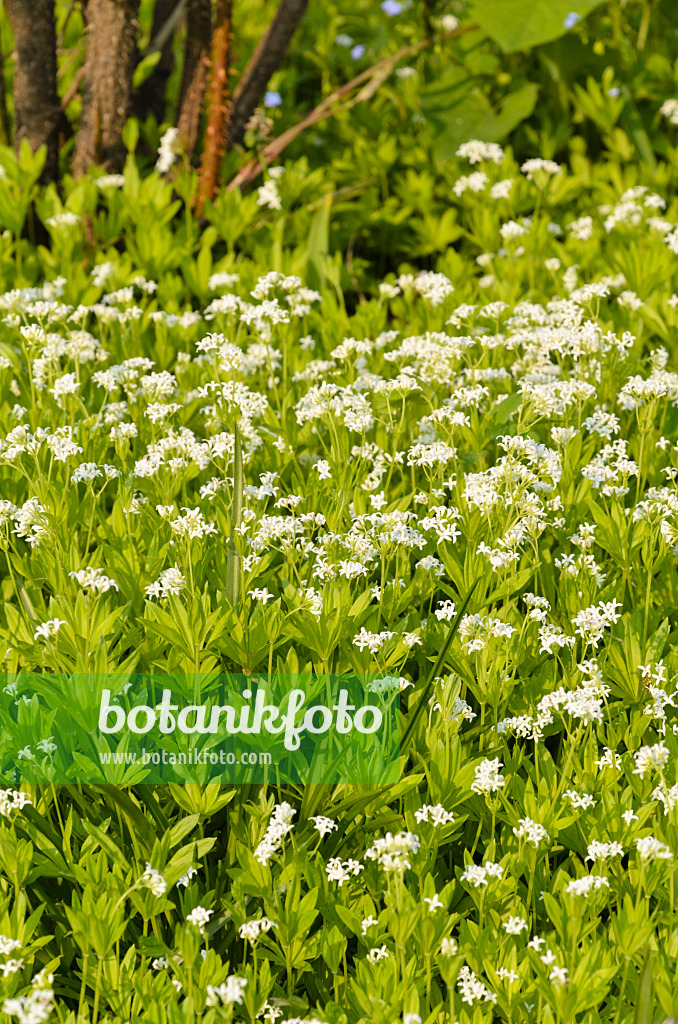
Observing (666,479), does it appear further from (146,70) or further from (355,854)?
(146,70)

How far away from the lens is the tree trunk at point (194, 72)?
16.7 feet

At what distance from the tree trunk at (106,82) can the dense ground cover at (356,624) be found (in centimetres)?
69

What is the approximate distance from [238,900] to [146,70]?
4.92 m

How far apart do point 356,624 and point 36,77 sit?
12.1 feet

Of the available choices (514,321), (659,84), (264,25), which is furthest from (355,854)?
(264,25)

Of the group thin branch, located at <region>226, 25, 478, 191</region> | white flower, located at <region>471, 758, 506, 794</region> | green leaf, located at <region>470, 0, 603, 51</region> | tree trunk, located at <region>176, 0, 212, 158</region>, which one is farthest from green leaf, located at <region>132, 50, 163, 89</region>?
white flower, located at <region>471, 758, 506, 794</region>

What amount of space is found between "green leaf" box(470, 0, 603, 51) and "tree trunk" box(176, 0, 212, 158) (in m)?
1.49

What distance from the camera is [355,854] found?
2336mm

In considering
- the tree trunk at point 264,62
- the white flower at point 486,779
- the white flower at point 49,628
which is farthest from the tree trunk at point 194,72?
the white flower at point 486,779

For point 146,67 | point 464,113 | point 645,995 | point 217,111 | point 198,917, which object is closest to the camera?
point 645,995

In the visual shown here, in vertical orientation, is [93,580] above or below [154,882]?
above

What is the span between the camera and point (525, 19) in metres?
5.50

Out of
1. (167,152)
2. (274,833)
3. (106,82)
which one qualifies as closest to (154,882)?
(274,833)

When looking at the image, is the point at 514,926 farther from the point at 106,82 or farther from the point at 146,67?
the point at 146,67
